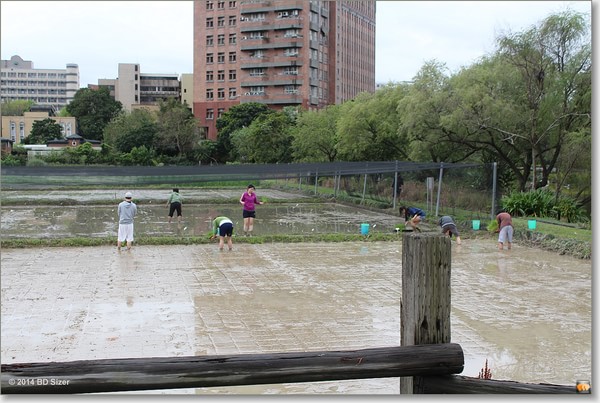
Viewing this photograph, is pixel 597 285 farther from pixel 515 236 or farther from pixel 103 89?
pixel 103 89

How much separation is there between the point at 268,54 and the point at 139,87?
42702mm

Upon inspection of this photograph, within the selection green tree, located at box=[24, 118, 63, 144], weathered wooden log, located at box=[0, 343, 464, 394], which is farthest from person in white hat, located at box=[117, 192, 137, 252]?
green tree, located at box=[24, 118, 63, 144]

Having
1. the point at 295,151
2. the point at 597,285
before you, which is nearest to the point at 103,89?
the point at 295,151

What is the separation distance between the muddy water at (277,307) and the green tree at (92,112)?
3430 inches

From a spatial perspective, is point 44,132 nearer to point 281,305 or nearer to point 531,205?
point 531,205

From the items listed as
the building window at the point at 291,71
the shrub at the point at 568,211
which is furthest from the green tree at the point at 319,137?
the building window at the point at 291,71

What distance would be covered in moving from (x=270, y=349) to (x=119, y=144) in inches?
2704

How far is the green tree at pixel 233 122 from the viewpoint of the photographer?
2955 inches

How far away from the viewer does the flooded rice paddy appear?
330 inches

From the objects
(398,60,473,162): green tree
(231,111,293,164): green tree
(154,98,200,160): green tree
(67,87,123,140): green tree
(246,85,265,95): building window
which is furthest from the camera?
(67,87,123,140): green tree

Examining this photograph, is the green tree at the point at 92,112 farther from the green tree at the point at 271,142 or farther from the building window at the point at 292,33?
the green tree at the point at 271,142

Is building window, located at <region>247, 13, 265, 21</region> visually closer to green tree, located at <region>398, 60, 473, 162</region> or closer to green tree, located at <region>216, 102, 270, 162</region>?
green tree, located at <region>216, 102, 270, 162</region>

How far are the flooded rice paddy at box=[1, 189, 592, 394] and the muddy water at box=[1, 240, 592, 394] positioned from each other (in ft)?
0.07

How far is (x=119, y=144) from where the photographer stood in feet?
243
